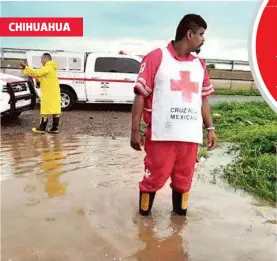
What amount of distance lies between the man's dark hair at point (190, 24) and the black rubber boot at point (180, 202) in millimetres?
1332

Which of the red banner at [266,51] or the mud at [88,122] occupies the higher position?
the red banner at [266,51]

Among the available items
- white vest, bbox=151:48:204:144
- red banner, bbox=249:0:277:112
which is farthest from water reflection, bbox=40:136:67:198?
red banner, bbox=249:0:277:112

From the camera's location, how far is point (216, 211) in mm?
4164

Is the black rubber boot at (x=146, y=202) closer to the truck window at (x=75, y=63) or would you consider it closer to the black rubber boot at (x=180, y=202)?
the black rubber boot at (x=180, y=202)

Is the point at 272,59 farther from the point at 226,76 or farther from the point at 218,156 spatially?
the point at 226,76

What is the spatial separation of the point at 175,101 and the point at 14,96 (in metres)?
6.60

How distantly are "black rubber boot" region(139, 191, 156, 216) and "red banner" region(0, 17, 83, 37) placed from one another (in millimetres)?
2407

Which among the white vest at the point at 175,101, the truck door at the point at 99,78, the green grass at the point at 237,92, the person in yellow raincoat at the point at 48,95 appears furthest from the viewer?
the green grass at the point at 237,92

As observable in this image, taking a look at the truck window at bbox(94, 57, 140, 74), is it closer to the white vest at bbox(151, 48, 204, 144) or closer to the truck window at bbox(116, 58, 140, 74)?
the truck window at bbox(116, 58, 140, 74)

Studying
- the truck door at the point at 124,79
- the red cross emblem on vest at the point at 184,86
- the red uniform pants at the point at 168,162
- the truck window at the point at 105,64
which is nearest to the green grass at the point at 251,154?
the red uniform pants at the point at 168,162

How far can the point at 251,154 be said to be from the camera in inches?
248

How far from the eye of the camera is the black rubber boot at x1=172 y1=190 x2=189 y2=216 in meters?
3.95

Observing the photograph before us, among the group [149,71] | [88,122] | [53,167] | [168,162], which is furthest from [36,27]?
[88,122]

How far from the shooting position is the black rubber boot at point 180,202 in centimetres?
395
